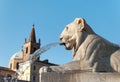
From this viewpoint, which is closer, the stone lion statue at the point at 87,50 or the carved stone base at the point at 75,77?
the carved stone base at the point at 75,77

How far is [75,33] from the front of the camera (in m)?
10.6

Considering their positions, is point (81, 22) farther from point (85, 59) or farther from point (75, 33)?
point (85, 59)

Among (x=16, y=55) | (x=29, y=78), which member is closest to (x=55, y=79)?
(x=29, y=78)

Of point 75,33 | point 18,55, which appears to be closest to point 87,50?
point 75,33

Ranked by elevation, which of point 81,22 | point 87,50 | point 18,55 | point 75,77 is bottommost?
point 75,77

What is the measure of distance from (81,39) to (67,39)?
0.44 meters

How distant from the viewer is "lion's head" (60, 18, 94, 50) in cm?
1048

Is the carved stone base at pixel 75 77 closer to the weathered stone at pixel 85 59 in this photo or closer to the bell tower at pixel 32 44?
the weathered stone at pixel 85 59

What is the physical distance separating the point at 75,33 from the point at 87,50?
666 mm

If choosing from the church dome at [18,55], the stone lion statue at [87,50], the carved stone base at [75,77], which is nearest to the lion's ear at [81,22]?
the stone lion statue at [87,50]

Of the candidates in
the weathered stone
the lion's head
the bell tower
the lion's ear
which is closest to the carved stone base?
the weathered stone

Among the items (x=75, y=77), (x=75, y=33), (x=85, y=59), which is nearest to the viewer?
(x=75, y=77)

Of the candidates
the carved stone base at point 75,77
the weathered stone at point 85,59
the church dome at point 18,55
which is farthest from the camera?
the church dome at point 18,55

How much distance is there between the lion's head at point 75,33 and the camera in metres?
10.5
